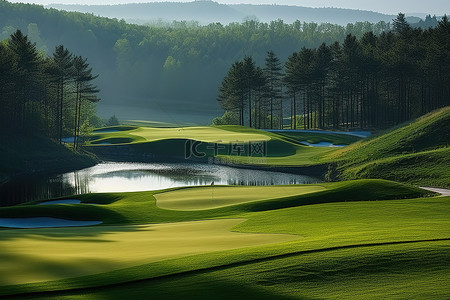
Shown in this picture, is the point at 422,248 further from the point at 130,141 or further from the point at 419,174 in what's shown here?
the point at 130,141

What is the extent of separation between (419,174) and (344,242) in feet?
112

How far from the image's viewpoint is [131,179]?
62375mm

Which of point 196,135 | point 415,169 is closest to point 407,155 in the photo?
point 415,169

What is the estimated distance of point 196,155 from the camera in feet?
274

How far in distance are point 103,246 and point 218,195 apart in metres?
18.9

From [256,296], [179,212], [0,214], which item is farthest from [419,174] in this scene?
[256,296]

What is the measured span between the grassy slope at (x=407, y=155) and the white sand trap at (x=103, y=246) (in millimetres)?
28258

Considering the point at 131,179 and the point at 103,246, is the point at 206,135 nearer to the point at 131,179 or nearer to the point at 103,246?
the point at 131,179

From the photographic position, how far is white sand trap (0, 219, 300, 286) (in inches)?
691

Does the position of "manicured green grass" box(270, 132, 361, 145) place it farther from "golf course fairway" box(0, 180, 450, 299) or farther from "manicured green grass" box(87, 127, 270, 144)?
Answer: "golf course fairway" box(0, 180, 450, 299)

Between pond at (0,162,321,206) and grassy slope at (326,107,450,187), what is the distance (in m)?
5.24

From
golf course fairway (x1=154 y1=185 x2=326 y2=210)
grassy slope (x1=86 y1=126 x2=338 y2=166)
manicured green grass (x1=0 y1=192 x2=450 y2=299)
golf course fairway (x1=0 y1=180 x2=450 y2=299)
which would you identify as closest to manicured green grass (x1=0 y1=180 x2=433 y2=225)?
golf course fairway (x1=154 y1=185 x2=326 y2=210)

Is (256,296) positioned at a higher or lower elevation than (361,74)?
lower

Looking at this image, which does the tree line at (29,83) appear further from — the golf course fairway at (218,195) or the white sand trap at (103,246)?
the white sand trap at (103,246)
